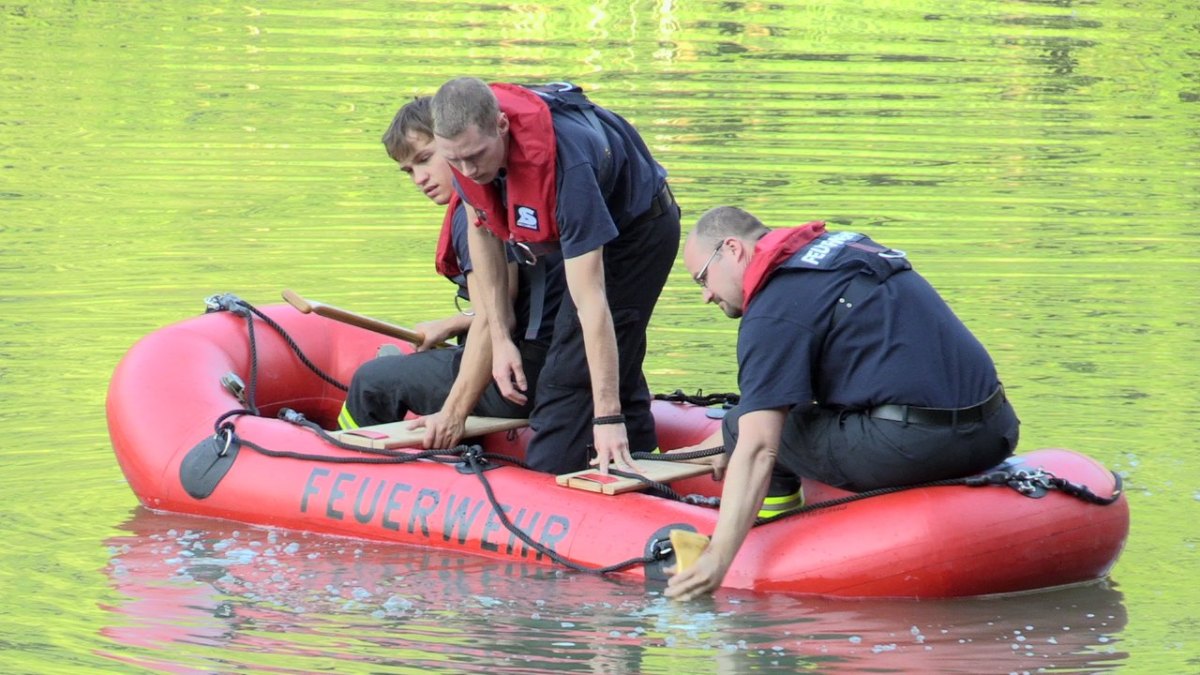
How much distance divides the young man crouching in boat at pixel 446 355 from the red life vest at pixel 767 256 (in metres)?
1.09

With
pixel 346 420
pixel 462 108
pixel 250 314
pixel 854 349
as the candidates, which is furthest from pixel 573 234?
pixel 250 314

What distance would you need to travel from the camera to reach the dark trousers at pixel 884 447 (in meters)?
4.73

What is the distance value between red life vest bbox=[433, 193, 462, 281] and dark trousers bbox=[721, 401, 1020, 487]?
1245 mm

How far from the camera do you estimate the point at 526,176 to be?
5051 mm

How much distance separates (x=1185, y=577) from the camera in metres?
5.06

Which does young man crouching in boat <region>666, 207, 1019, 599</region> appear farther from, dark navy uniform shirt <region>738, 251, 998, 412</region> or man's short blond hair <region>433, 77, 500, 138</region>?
man's short blond hair <region>433, 77, 500, 138</region>

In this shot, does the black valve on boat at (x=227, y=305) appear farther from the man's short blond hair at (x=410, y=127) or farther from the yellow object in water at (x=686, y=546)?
the yellow object in water at (x=686, y=546)

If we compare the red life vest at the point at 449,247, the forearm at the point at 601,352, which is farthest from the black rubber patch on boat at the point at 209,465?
the forearm at the point at 601,352

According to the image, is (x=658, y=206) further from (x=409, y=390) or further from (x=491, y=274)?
A: (x=409, y=390)

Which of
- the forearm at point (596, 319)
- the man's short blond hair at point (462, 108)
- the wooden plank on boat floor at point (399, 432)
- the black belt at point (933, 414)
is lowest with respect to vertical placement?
the wooden plank on boat floor at point (399, 432)

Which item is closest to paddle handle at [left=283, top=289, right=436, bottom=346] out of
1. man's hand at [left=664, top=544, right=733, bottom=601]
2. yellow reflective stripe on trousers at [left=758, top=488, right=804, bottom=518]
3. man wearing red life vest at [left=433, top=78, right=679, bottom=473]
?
man wearing red life vest at [left=433, top=78, right=679, bottom=473]

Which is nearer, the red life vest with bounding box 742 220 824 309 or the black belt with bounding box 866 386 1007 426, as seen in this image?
the red life vest with bounding box 742 220 824 309

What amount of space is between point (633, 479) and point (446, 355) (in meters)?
0.98

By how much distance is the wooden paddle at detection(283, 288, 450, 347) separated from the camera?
6.25 metres
